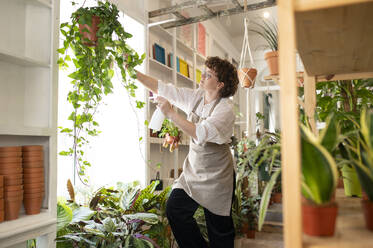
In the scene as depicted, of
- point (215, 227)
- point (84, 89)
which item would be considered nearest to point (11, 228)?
point (84, 89)

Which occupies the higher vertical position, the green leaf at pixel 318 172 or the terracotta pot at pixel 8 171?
the green leaf at pixel 318 172

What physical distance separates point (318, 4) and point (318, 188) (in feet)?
1.30

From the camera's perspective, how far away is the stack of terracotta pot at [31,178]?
5.86 feet

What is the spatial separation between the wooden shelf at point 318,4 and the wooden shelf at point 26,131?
4.85 ft

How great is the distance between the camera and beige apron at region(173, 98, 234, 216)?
227cm

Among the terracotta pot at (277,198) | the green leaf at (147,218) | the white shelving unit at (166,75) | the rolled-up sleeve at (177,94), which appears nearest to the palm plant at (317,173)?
the green leaf at (147,218)

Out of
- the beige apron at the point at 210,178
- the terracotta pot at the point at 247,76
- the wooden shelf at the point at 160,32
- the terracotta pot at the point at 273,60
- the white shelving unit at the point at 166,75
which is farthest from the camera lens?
the wooden shelf at the point at 160,32

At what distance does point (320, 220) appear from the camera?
704 mm

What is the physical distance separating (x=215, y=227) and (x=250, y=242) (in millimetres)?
1673

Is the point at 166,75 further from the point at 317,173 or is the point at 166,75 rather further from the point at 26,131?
the point at 317,173

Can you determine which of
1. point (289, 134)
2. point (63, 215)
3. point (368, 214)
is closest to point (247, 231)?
point (63, 215)

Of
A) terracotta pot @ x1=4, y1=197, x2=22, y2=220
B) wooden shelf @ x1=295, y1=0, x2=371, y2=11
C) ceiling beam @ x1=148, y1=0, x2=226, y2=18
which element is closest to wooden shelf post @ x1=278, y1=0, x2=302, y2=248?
wooden shelf @ x1=295, y1=0, x2=371, y2=11

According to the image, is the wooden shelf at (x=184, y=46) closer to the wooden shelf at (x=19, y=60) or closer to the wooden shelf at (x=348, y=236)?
the wooden shelf at (x=19, y=60)

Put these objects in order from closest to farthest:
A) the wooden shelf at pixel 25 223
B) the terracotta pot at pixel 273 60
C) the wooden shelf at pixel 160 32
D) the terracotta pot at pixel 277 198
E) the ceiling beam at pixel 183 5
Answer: the wooden shelf at pixel 25 223 → the terracotta pot at pixel 273 60 → the ceiling beam at pixel 183 5 → the wooden shelf at pixel 160 32 → the terracotta pot at pixel 277 198
